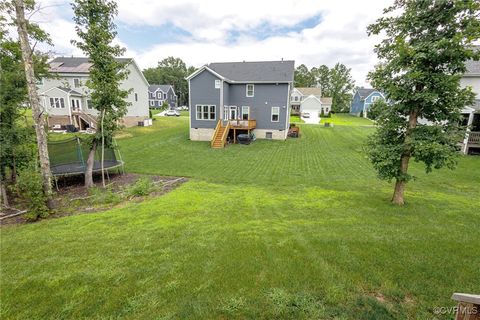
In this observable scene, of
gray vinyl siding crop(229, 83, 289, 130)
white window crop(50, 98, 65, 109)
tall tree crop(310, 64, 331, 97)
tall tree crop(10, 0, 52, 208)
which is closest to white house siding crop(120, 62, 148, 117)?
white window crop(50, 98, 65, 109)

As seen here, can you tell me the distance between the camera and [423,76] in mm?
6355

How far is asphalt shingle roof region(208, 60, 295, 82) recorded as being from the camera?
2306 centimetres

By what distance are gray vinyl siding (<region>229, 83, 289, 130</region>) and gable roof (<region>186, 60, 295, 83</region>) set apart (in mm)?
631

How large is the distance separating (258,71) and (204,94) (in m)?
6.32

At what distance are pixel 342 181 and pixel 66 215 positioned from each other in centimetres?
1146

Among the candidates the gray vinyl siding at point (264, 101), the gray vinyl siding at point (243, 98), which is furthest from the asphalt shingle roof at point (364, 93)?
the gray vinyl siding at point (243, 98)

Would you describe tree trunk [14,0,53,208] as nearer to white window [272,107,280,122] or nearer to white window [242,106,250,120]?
white window [242,106,250,120]

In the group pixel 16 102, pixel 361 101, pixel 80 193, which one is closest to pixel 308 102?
pixel 361 101

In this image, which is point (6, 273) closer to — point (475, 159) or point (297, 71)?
point (475, 159)

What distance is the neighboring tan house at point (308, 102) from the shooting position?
50969 mm

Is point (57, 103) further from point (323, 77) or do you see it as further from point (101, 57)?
point (323, 77)

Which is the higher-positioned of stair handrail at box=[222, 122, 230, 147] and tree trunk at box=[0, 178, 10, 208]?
stair handrail at box=[222, 122, 230, 147]

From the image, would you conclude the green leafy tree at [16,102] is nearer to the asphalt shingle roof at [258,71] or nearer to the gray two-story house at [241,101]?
the gray two-story house at [241,101]

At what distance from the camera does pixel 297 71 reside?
75000mm
